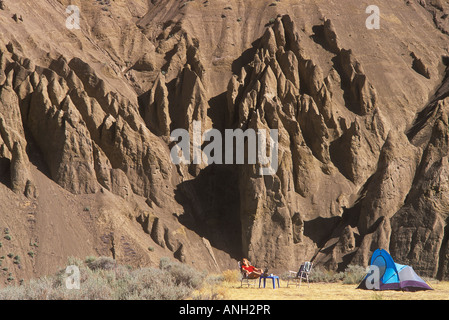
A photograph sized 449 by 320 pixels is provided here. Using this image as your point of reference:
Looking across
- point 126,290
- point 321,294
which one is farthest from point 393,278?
point 126,290

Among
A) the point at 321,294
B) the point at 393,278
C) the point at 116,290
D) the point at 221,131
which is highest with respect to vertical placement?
the point at 221,131

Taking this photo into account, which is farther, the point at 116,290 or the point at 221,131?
the point at 221,131

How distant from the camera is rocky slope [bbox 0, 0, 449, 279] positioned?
37.2 m

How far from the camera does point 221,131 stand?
159ft

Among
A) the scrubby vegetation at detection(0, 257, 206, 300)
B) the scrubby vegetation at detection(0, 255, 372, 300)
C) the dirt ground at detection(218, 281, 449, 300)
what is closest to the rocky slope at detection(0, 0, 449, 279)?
the dirt ground at detection(218, 281, 449, 300)

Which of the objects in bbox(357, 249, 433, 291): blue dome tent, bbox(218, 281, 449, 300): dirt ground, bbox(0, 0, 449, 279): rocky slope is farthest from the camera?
bbox(0, 0, 449, 279): rocky slope

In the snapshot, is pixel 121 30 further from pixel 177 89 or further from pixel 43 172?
pixel 43 172

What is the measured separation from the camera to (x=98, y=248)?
121ft

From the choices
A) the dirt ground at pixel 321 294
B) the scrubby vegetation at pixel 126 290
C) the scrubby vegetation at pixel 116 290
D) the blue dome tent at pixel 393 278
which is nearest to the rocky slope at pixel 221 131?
the blue dome tent at pixel 393 278

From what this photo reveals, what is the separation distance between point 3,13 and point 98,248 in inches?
991

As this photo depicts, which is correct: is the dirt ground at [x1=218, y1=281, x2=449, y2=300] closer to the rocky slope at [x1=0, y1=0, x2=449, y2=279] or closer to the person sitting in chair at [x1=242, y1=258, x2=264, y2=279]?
the person sitting in chair at [x1=242, y1=258, x2=264, y2=279]

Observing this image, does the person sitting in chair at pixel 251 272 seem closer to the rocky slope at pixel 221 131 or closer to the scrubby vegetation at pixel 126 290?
the scrubby vegetation at pixel 126 290

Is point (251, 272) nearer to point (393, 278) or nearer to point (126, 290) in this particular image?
point (393, 278)

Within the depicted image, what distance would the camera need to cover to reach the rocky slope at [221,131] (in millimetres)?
37219
